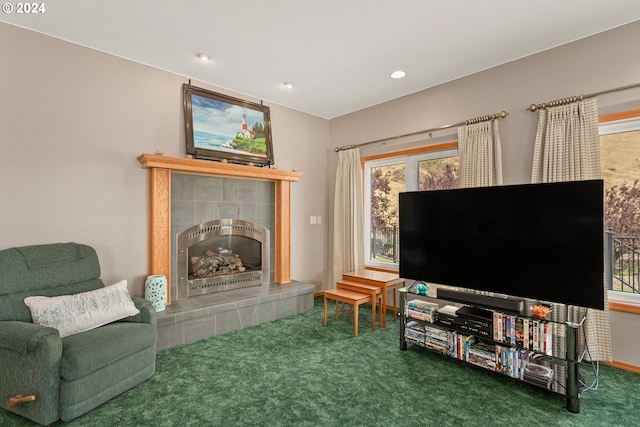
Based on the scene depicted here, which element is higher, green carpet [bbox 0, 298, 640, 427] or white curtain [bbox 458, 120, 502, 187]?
white curtain [bbox 458, 120, 502, 187]

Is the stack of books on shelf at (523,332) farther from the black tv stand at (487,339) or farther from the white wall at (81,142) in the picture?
the white wall at (81,142)

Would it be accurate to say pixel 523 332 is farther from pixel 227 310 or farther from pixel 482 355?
pixel 227 310

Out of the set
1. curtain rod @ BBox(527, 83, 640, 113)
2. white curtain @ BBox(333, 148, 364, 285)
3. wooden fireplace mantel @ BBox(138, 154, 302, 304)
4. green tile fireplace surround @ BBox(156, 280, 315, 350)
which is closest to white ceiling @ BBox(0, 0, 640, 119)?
curtain rod @ BBox(527, 83, 640, 113)

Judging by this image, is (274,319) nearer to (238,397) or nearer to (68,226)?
(238,397)

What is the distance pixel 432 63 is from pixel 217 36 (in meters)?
2.11

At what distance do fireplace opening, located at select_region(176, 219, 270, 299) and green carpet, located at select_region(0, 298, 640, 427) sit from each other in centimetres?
88

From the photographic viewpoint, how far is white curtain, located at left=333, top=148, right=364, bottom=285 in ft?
15.0

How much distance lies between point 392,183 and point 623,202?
7.82 ft

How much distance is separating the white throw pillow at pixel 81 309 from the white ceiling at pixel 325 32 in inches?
86.5

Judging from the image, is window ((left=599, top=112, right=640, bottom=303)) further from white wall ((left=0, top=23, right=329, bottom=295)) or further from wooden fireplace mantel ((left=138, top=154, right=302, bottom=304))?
white wall ((left=0, top=23, right=329, bottom=295))

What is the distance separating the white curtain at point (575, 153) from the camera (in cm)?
258

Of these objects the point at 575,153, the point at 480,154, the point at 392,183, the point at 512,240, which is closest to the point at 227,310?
the point at 392,183

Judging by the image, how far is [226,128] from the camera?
3.87m

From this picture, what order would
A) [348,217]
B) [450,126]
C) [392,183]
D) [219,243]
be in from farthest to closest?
Answer: [348,217] < [392,183] < [219,243] < [450,126]
